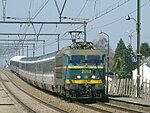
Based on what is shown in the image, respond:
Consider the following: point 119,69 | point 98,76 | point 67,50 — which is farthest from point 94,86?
point 119,69

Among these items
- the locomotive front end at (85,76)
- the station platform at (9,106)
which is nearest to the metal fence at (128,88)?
the locomotive front end at (85,76)

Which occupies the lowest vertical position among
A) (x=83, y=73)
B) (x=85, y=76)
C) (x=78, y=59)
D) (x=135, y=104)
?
(x=135, y=104)

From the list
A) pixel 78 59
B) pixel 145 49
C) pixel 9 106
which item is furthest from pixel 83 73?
pixel 145 49

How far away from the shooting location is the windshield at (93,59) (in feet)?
88.1

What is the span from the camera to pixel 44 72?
39031mm

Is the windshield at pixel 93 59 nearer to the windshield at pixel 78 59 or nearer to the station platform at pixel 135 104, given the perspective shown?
the windshield at pixel 78 59

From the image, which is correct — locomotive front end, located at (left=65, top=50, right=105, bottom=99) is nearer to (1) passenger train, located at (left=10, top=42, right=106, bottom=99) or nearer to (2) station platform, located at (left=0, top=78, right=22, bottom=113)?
(1) passenger train, located at (left=10, top=42, right=106, bottom=99)

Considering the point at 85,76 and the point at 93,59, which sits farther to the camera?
the point at 93,59

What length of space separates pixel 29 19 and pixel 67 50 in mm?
16569

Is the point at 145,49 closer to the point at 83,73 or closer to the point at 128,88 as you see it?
the point at 128,88

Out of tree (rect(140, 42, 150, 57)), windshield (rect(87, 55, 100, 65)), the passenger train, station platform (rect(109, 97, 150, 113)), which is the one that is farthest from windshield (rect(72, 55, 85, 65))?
tree (rect(140, 42, 150, 57))

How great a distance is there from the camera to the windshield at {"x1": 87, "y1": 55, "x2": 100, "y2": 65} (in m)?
26.9

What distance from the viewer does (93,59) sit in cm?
2695

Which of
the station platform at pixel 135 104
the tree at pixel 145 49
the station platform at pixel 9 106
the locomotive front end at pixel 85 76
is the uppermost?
the tree at pixel 145 49
